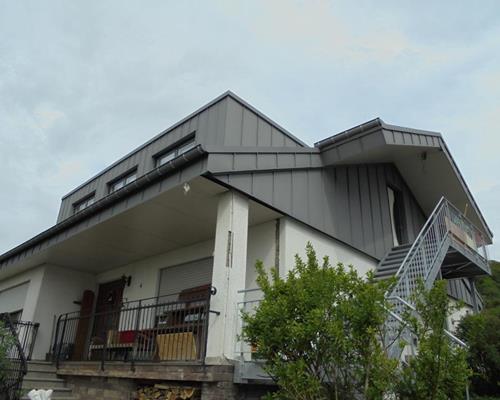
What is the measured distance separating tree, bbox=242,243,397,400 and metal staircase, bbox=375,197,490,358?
3.72 metres

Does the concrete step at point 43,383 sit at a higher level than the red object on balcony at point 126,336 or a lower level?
lower

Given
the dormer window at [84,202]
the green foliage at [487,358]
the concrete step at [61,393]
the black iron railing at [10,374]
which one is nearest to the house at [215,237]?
the concrete step at [61,393]

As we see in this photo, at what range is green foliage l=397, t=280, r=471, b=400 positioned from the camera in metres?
3.31

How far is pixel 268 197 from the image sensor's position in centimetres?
766

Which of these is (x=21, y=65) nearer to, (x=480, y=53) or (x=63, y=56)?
(x=63, y=56)

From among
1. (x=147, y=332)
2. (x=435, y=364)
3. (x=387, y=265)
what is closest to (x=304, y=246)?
(x=387, y=265)

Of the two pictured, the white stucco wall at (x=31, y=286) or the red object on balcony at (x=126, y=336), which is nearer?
the red object on balcony at (x=126, y=336)

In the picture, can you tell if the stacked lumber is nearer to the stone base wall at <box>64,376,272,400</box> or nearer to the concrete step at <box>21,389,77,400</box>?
the stone base wall at <box>64,376,272,400</box>

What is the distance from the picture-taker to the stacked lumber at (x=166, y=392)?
19.5ft

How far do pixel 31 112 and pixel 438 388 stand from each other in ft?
55.2

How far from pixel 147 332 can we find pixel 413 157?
8.45m

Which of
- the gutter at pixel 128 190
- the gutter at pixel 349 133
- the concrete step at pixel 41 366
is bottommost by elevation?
the concrete step at pixel 41 366

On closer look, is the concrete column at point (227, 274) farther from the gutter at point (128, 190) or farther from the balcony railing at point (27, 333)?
the balcony railing at point (27, 333)

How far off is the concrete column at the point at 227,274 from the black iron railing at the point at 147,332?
0.16 m
